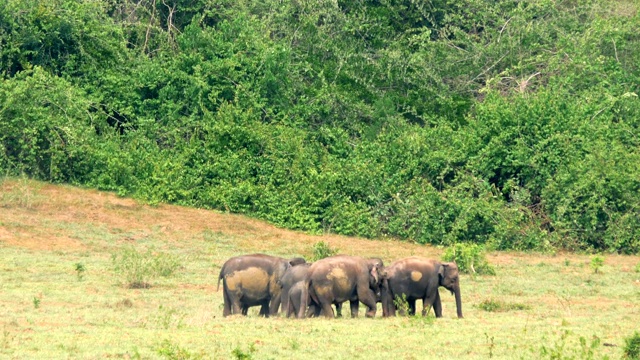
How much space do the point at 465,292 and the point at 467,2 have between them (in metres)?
13.3

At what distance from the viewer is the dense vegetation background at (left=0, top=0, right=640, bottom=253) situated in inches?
893

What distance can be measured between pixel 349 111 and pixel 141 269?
10.4 meters

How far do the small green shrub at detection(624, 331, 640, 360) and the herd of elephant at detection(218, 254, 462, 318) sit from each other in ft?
10.9

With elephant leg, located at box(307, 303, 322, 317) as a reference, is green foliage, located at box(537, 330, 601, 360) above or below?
above

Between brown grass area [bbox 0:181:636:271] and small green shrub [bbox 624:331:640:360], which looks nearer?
small green shrub [bbox 624:331:640:360]

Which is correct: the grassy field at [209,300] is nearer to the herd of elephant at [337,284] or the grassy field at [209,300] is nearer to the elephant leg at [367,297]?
the elephant leg at [367,297]

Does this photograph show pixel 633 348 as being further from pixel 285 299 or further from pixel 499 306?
pixel 285 299

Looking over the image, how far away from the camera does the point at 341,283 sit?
13922 millimetres

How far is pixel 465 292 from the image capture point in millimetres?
16922

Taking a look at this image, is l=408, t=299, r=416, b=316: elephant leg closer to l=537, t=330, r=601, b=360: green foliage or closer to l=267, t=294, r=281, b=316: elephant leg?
l=267, t=294, r=281, b=316: elephant leg

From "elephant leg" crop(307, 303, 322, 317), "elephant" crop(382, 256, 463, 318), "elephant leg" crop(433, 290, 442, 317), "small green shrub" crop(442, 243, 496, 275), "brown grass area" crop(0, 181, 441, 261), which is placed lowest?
"brown grass area" crop(0, 181, 441, 261)

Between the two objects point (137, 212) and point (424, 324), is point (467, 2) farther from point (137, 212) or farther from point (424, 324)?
point (424, 324)

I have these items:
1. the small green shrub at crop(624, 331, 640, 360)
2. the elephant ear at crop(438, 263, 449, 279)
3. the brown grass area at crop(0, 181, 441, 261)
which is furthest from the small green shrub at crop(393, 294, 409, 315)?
the brown grass area at crop(0, 181, 441, 261)

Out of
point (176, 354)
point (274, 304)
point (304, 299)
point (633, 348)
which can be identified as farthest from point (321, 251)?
point (176, 354)
